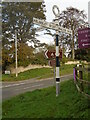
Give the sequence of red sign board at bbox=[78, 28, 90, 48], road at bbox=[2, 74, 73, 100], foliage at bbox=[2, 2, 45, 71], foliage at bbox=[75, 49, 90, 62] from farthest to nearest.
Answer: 1. foliage at bbox=[2, 2, 45, 71]
2. road at bbox=[2, 74, 73, 100]
3. foliage at bbox=[75, 49, 90, 62]
4. red sign board at bbox=[78, 28, 90, 48]

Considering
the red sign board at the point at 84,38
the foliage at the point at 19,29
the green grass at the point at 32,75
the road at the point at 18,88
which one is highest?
the foliage at the point at 19,29

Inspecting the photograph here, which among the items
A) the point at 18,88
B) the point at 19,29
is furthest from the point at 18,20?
the point at 18,88

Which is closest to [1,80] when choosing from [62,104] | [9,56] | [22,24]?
[9,56]

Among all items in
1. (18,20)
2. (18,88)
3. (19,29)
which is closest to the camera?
(18,88)

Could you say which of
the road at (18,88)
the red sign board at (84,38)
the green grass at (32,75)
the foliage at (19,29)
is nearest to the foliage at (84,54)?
the red sign board at (84,38)

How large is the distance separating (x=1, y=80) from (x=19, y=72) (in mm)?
6058

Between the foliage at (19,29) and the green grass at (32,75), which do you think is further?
the foliage at (19,29)

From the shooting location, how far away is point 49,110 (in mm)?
6895

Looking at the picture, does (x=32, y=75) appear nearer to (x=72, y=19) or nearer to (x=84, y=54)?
(x=84, y=54)

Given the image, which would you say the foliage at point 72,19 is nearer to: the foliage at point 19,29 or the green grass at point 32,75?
the foliage at point 19,29

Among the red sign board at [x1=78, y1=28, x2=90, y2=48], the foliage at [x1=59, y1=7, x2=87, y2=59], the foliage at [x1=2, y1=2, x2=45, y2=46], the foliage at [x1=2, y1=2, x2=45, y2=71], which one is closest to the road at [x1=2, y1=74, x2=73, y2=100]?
the red sign board at [x1=78, y1=28, x2=90, y2=48]

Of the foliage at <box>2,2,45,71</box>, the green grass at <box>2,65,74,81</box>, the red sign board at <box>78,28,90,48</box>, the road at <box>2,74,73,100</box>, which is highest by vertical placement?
the foliage at <box>2,2,45,71</box>

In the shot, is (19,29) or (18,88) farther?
(19,29)

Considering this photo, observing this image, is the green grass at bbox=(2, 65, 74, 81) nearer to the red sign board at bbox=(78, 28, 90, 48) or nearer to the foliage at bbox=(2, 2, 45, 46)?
the foliage at bbox=(2, 2, 45, 46)
